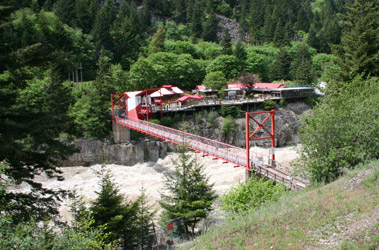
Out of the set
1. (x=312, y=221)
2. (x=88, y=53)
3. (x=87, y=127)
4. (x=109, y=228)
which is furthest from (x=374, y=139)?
(x=88, y=53)

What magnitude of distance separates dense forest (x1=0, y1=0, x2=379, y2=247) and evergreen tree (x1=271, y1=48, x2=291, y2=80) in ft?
0.57

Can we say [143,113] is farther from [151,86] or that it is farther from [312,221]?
[312,221]

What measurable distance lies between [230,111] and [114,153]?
1354cm

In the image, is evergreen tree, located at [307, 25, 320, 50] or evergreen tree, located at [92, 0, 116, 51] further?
evergreen tree, located at [307, 25, 320, 50]

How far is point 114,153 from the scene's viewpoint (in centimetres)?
3086

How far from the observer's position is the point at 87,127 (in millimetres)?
31047

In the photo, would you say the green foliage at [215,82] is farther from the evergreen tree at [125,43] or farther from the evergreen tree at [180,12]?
the evergreen tree at [180,12]

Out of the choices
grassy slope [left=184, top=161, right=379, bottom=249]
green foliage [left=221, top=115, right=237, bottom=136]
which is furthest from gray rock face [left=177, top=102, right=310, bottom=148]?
grassy slope [left=184, top=161, right=379, bottom=249]

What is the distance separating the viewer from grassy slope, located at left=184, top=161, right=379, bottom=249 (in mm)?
7250

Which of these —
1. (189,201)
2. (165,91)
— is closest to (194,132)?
(165,91)

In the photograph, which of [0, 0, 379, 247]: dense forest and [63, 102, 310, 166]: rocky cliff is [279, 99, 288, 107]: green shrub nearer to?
[63, 102, 310, 166]: rocky cliff

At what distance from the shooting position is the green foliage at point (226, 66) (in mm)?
45938

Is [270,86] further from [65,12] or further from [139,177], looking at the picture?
[65,12]

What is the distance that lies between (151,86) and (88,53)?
13054 millimetres
